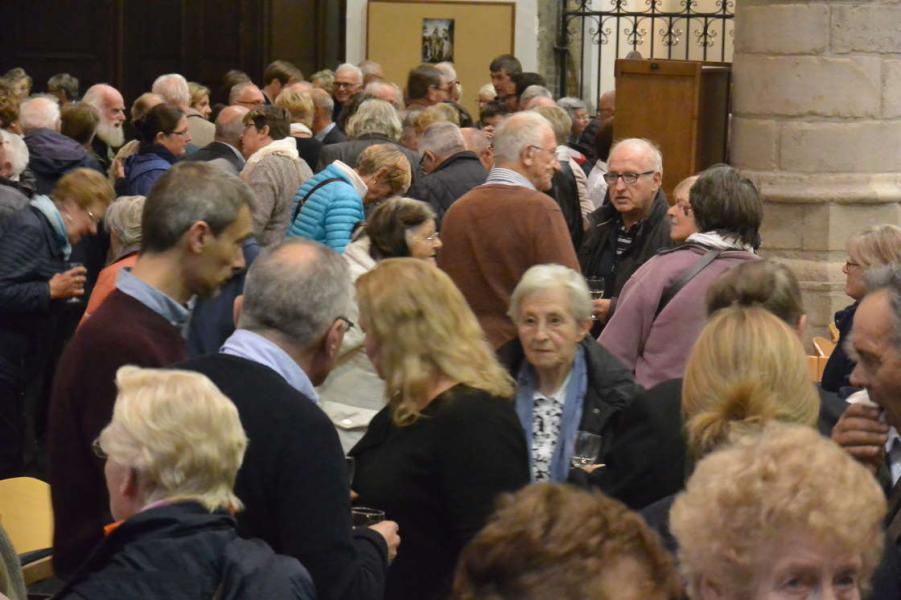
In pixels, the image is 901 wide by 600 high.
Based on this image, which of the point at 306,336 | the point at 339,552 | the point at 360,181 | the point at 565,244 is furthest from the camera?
the point at 360,181

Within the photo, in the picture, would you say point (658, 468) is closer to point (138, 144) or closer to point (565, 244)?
point (565, 244)

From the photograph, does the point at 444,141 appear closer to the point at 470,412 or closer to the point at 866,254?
the point at 866,254

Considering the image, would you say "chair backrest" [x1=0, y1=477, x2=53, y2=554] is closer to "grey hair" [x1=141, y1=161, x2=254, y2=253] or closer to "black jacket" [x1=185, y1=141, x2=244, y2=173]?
"grey hair" [x1=141, y1=161, x2=254, y2=253]

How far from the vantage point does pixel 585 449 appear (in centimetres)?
420

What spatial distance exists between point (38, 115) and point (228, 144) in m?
1.04

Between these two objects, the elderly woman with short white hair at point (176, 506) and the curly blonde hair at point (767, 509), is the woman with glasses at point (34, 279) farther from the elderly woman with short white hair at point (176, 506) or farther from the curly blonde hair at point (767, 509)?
the curly blonde hair at point (767, 509)

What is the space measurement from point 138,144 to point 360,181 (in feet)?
5.88

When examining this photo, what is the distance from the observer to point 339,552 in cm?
335

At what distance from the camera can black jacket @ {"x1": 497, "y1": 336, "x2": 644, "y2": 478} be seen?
477 cm

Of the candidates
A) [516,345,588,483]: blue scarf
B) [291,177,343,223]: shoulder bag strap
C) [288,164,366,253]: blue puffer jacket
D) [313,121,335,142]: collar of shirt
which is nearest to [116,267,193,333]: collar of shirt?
[516,345,588,483]: blue scarf

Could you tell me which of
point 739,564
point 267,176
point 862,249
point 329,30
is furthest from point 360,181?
point 329,30

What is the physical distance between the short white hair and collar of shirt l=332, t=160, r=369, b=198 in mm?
4537

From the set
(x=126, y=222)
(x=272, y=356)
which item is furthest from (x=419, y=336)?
(x=126, y=222)

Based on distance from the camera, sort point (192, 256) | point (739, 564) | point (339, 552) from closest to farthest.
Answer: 1. point (739, 564)
2. point (339, 552)
3. point (192, 256)
